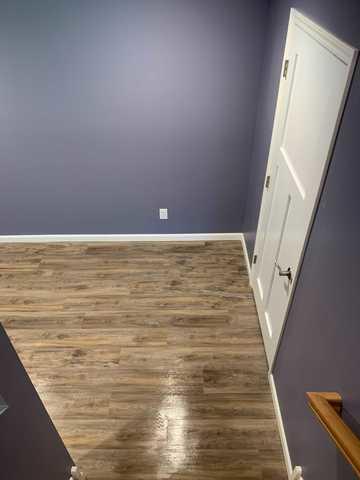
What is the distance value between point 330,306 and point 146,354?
1.64 meters

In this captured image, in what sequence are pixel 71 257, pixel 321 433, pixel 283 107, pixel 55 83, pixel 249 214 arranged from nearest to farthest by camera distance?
1. pixel 321 433
2. pixel 283 107
3. pixel 55 83
4. pixel 249 214
5. pixel 71 257

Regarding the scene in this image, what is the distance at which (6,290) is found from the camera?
3279 mm

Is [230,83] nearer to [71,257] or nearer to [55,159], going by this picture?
[55,159]

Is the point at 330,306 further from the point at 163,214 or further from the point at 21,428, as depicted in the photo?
the point at 163,214

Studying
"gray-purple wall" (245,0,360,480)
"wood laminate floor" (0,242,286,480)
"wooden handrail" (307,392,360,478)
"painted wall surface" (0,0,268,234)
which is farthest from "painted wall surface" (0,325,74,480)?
"painted wall surface" (0,0,268,234)

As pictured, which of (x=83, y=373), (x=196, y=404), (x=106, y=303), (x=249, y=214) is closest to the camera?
(x=196, y=404)

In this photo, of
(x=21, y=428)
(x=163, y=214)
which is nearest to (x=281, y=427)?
(x=21, y=428)

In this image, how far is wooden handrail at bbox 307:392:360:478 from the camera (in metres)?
1.08

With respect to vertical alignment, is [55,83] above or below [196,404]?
above

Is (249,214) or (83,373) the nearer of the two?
(83,373)

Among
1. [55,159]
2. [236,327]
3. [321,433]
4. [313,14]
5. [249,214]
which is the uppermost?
[313,14]

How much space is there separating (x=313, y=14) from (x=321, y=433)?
75.3 inches

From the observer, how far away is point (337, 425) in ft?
3.93

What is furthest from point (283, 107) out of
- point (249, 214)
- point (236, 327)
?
point (236, 327)
